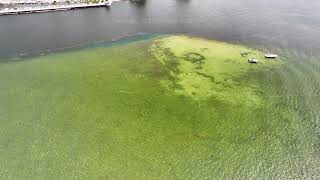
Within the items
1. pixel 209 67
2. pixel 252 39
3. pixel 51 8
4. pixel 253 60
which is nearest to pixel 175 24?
pixel 252 39

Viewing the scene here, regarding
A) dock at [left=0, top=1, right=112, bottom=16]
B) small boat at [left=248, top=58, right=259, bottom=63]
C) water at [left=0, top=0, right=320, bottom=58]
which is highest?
dock at [left=0, top=1, right=112, bottom=16]

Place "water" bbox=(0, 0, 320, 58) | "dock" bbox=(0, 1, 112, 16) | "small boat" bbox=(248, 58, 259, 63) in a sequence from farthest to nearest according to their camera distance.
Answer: "dock" bbox=(0, 1, 112, 16), "water" bbox=(0, 0, 320, 58), "small boat" bbox=(248, 58, 259, 63)

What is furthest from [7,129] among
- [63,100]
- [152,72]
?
[152,72]

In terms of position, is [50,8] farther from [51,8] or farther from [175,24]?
[175,24]

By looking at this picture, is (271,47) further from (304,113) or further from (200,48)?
(304,113)

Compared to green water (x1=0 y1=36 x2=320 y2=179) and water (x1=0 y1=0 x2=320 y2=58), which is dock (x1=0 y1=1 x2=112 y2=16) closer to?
water (x1=0 y1=0 x2=320 y2=58)

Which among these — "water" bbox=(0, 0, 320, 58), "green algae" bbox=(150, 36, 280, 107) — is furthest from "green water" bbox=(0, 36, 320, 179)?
"water" bbox=(0, 0, 320, 58)
